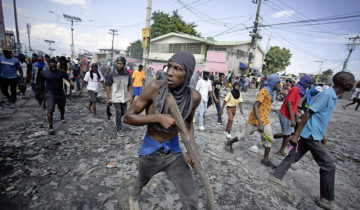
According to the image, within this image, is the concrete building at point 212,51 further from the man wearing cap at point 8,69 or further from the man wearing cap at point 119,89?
the man wearing cap at point 8,69

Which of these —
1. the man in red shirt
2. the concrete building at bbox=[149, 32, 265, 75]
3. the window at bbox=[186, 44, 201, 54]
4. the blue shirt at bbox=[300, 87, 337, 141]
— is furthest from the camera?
the window at bbox=[186, 44, 201, 54]

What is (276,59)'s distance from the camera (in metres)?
37.8

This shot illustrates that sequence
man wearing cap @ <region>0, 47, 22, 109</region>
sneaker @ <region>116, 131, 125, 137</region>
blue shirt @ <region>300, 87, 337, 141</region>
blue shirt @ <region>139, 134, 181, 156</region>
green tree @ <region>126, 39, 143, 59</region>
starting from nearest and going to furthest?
blue shirt @ <region>139, 134, 181, 156</region>
blue shirt @ <region>300, 87, 337, 141</region>
sneaker @ <region>116, 131, 125, 137</region>
man wearing cap @ <region>0, 47, 22, 109</region>
green tree @ <region>126, 39, 143, 59</region>

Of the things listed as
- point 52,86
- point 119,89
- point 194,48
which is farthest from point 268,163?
point 194,48

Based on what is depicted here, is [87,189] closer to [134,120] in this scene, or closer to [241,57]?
[134,120]

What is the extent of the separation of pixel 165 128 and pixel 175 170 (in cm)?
49

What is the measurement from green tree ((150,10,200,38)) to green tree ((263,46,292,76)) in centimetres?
1847

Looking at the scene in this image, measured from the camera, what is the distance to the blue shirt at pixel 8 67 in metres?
5.43

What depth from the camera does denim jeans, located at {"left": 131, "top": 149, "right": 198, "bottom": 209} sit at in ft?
5.45

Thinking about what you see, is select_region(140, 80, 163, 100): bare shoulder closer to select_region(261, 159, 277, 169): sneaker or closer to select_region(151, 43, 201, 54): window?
select_region(261, 159, 277, 169): sneaker

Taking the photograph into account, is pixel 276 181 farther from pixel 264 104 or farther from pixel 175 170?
pixel 175 170

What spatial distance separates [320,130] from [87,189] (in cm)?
377

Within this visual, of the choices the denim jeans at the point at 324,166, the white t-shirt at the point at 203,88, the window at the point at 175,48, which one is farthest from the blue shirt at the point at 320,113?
the window at the point at 175,48

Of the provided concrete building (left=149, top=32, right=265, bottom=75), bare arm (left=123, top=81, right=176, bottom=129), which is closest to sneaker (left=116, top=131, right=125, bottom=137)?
bare arm (left=123, top=81, right=176, bottom=129)
